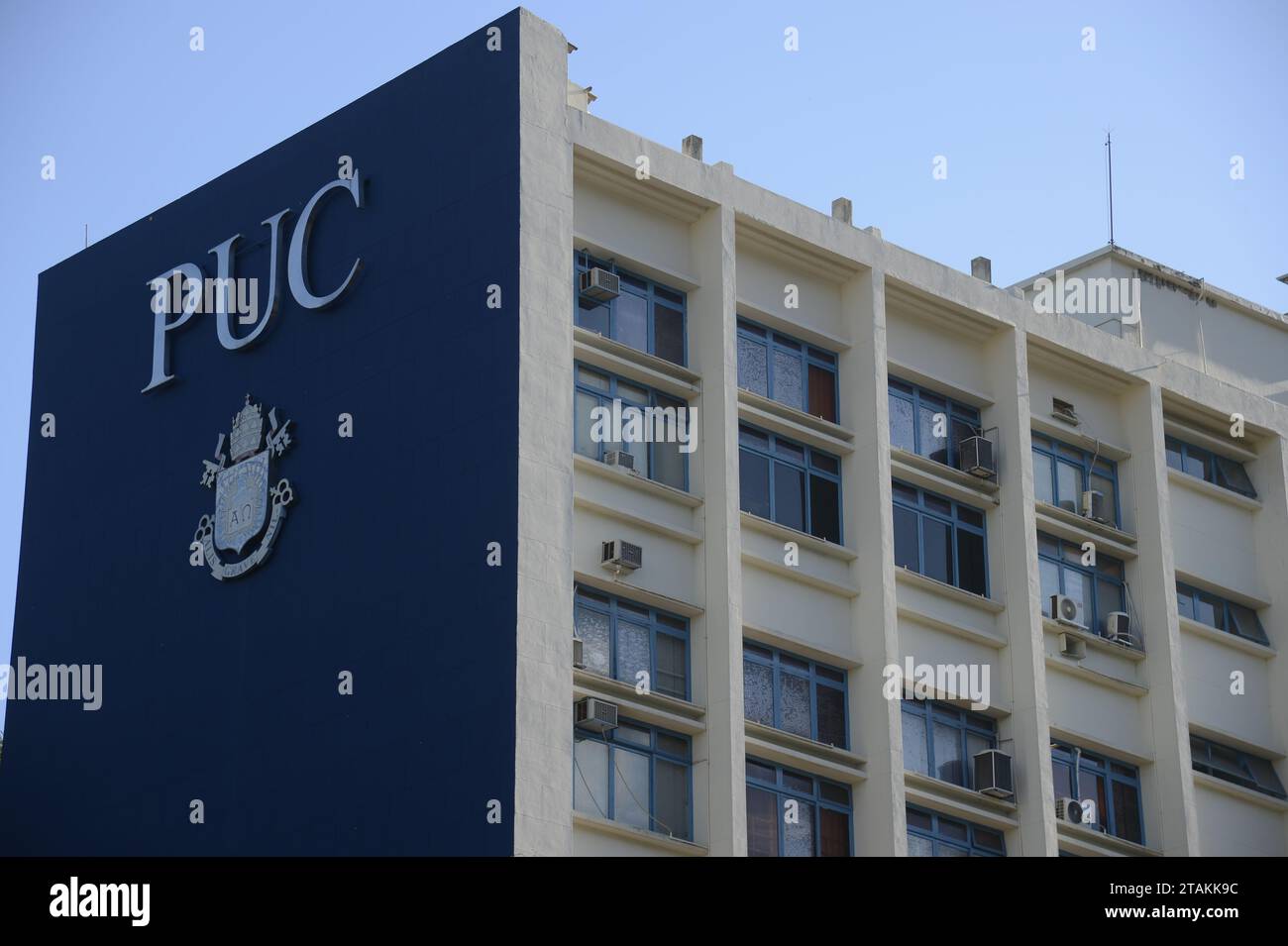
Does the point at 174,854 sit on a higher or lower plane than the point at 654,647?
lower

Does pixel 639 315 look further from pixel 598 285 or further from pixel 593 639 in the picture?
pixel 593 639

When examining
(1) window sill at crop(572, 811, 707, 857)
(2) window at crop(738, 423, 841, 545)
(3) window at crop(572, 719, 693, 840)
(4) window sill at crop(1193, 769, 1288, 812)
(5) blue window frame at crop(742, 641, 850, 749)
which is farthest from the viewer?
(4) window sill at crop(1193, 769, 1288, 812)

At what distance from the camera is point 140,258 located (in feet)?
132

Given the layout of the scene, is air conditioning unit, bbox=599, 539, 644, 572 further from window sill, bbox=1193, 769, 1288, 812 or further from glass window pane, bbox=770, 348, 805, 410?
window sill, bbox=1193, 769, 1288, 812

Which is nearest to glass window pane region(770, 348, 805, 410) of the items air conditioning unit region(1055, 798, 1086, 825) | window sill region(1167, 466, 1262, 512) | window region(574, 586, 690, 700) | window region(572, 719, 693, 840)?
window region(574, 586, 690, 700)

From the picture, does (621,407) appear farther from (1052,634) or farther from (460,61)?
(1052,634)

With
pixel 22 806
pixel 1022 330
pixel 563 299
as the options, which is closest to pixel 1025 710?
pixel 1022 330

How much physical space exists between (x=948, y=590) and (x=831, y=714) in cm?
332

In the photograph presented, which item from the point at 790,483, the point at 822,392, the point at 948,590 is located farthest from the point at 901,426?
the point at 790,483

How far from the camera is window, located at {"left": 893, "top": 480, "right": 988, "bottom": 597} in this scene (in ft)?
126

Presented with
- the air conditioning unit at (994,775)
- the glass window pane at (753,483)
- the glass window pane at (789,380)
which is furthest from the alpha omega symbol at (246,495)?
the air conditioning unit at (994,775)

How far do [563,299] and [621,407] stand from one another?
204 cm

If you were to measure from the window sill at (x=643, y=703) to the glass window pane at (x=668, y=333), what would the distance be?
206 inches

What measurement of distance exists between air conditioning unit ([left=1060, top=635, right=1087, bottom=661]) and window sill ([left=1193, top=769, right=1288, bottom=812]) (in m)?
3.04
